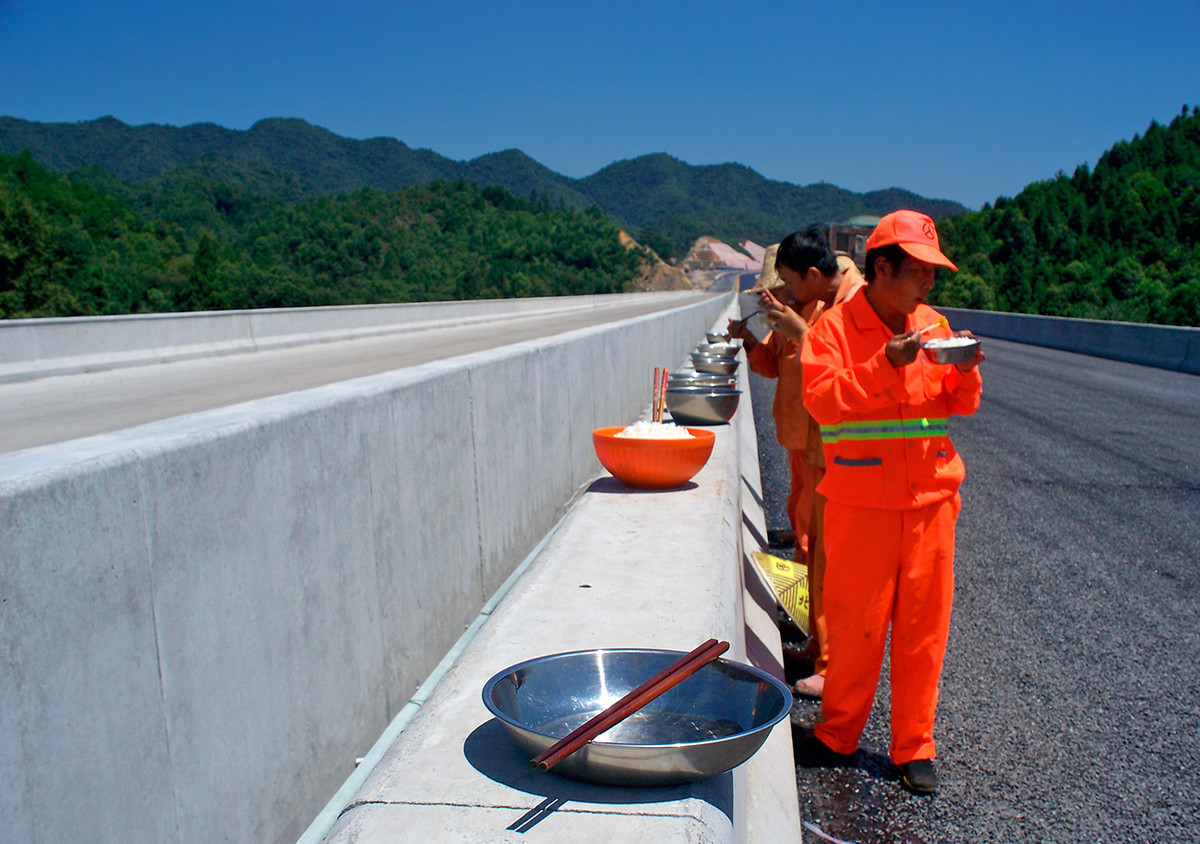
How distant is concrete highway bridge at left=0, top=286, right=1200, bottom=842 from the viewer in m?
1.95

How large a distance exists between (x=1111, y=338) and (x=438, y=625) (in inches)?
988

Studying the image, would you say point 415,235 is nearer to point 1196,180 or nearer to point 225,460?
point 1196,180

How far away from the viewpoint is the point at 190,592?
2.24m

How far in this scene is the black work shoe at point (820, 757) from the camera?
4.08 m

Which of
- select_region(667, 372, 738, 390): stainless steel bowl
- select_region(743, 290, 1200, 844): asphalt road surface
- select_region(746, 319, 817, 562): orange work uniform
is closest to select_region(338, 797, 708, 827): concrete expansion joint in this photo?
select_region(743, 290, 1200, 844): asphalt road surface

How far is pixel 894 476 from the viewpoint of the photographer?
3.62m

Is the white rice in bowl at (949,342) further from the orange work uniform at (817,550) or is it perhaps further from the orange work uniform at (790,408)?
the orange work uniform at (790,408)

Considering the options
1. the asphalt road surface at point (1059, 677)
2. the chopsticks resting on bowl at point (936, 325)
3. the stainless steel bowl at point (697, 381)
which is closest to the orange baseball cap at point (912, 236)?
the chopsticks resting on bowl at point (936, 325)

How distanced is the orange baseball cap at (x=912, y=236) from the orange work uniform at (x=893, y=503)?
24cm

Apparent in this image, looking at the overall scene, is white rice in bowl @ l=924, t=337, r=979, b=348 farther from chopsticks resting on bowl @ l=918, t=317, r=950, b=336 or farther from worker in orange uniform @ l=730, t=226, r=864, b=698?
worker in orange uniform @ l=730, t=226, r=864, b=698

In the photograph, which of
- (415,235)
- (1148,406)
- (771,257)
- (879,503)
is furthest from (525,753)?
(415,235)

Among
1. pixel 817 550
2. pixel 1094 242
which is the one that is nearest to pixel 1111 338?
pixel 817 550

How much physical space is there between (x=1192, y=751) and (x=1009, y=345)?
89.2ft

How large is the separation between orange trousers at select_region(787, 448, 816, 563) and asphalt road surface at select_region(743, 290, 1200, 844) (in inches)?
36.6
